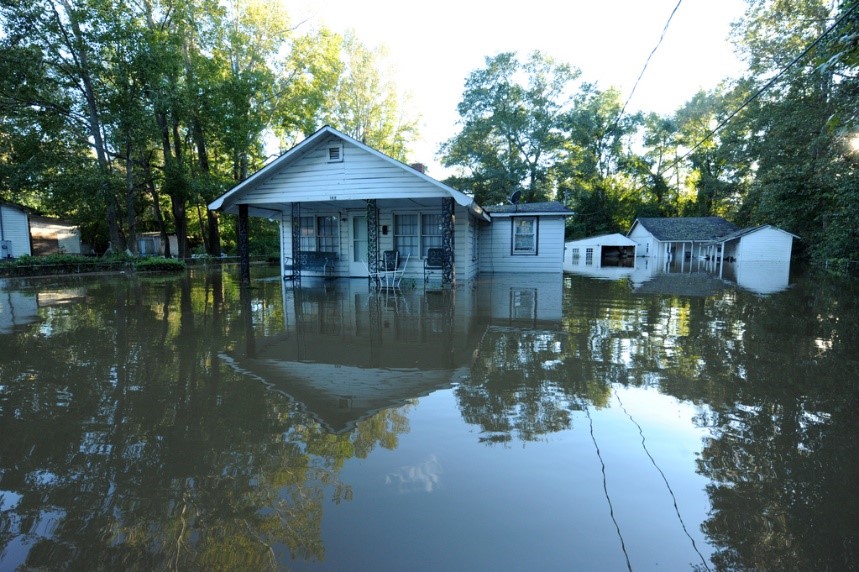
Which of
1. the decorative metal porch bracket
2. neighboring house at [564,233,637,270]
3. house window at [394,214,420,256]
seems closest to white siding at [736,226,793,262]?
neighboring house at [564,233,637,270]

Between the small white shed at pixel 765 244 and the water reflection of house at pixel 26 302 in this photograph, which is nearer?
the water reflection of house at pixel 26 302

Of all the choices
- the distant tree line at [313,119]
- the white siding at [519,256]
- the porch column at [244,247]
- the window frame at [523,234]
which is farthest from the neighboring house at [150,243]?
the window frame at [523,234]

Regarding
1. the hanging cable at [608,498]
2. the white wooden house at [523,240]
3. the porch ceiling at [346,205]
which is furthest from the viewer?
the white wooden house at [523,240]

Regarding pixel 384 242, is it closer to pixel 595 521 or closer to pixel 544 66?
pixel 595 521

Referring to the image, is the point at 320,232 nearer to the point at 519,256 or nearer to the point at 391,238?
the point at 391,238

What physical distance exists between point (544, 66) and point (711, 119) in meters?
19.8

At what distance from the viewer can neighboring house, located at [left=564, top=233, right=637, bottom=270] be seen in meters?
35.1

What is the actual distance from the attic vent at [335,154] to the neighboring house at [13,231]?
73.0 ft

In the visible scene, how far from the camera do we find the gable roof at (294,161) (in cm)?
1180

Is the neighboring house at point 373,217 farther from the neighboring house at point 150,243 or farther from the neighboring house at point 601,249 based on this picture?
the neighboring house at point 150,243

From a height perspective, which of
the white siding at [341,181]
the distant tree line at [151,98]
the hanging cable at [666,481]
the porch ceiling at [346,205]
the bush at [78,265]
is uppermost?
the distant tree line at [151,98]

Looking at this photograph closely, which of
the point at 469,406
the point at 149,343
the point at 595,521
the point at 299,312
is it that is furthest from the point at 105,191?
the point at 595,521

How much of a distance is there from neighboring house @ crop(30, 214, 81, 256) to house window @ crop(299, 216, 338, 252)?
22.0m

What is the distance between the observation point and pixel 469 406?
3779 millimetres
